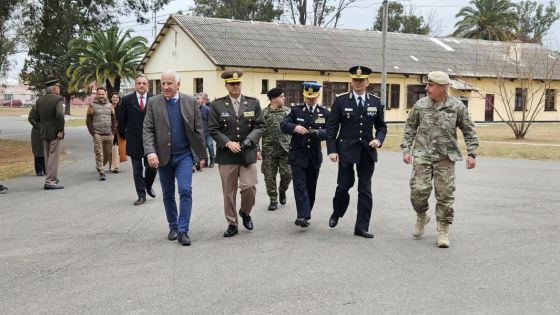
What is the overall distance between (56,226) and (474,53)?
45318 mm

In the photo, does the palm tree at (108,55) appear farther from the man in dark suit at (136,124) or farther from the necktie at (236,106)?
the necktie at (236,106)

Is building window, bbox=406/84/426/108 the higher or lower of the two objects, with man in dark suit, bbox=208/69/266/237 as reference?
lower

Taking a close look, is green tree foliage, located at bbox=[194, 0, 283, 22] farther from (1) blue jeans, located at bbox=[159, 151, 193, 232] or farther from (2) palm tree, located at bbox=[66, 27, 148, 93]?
(1) blue jeans, located at bbox=[159, 151, 193, 232]

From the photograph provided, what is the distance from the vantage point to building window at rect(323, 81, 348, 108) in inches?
1613

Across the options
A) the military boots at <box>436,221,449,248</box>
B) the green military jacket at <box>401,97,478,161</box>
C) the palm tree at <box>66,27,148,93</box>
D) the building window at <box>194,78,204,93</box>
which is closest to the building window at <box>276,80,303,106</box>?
the building window at <box>194,78,204,93</box>

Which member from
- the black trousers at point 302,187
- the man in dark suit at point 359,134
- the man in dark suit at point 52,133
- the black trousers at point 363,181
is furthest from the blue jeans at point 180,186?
the man in dark suit at point 52,133

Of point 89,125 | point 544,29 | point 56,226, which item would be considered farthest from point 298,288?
point 544,29

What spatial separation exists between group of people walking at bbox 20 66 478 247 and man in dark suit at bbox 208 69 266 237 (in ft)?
0.04

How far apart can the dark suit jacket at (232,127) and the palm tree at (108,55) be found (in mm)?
42391

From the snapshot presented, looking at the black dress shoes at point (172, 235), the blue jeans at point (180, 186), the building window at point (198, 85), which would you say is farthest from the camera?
the building window at point (198, 85)

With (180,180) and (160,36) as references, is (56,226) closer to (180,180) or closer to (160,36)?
(180,180)

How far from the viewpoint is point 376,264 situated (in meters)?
6.25

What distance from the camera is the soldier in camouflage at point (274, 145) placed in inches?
373

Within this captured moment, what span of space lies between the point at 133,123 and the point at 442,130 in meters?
4.94
